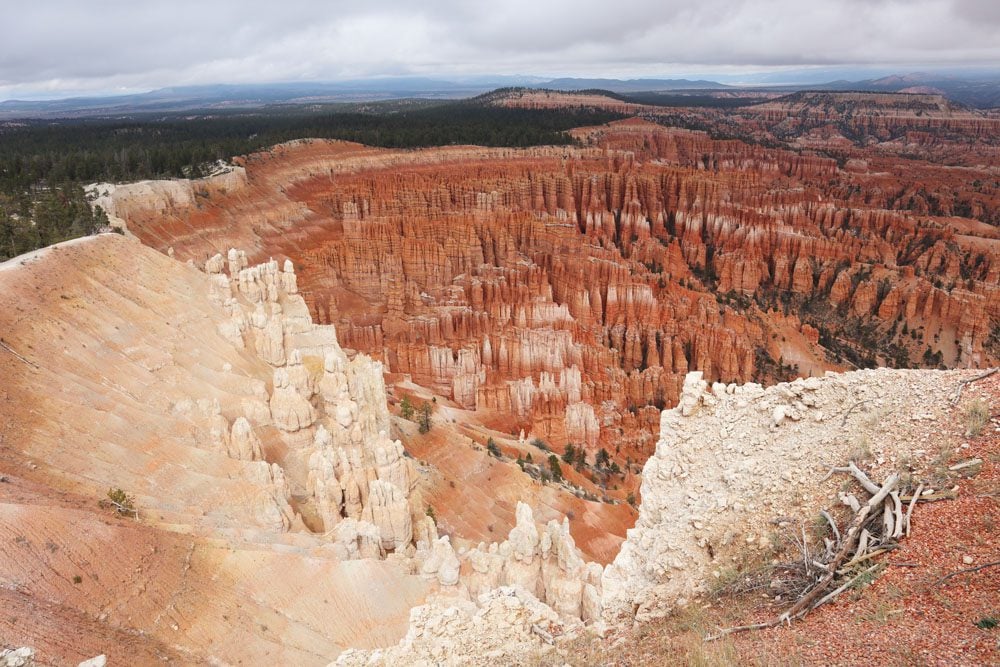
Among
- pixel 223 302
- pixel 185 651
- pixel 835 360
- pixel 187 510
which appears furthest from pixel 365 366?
pixel 835 360

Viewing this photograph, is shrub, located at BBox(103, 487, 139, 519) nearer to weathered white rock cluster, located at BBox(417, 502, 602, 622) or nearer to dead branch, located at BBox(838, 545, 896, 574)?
weathered white rock cluster, located at BBox(417, 502, 602, 622)

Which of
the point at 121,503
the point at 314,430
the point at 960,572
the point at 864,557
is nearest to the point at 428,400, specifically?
the point at 314,430

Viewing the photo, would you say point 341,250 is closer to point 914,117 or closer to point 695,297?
point 695,297

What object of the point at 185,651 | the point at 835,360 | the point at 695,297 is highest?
the point at 185,651

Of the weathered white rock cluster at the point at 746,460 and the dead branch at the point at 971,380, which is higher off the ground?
the dead branch at the point at 971,380

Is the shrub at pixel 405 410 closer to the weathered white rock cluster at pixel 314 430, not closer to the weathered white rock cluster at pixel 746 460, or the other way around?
the weathered white rock cluster at pixel 314 430

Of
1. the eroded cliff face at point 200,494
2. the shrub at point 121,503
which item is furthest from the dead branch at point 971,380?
the shrub at point 121,503

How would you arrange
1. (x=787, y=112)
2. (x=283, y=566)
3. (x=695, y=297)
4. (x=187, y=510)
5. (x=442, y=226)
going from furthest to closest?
(x=787, y=112) → (x=442, y=226) → (x=695, y=297) → (x=187, y=510) → (x=283, y=566)
